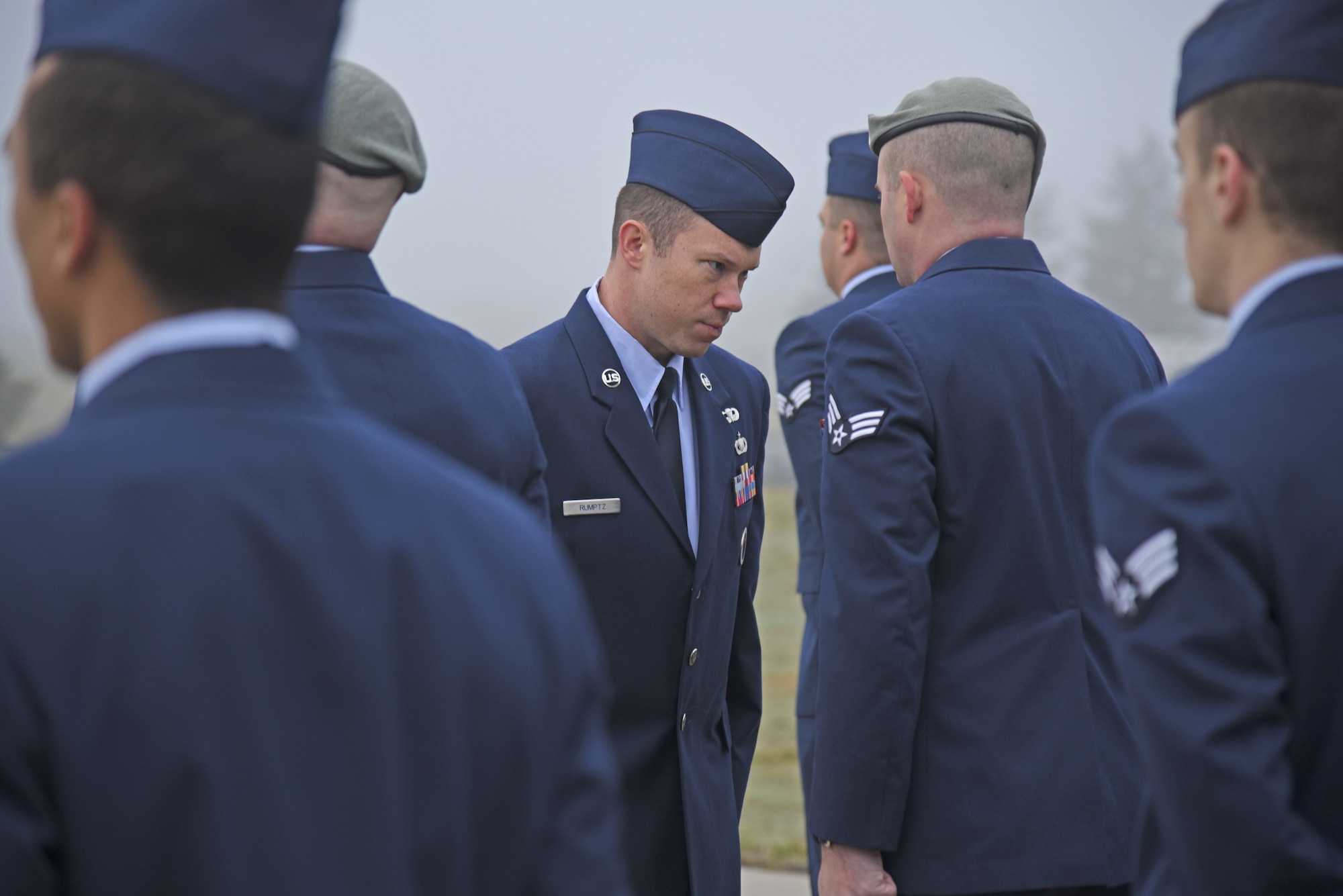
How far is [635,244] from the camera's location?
117 inches

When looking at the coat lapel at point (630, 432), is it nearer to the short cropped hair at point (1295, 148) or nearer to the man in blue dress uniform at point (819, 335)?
the man in blue dress uniform at point (819, 335)

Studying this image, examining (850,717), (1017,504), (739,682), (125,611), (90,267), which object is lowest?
(739,682)

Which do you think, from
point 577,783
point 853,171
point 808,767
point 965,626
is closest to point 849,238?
point 853,171

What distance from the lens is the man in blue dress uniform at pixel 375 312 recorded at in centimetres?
198

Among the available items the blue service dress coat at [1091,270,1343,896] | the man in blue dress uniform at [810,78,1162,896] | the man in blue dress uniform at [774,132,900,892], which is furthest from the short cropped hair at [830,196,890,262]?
the blue service dress coat at [1091,270,1343,896]

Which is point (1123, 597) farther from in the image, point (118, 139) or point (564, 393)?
point (564, 393)

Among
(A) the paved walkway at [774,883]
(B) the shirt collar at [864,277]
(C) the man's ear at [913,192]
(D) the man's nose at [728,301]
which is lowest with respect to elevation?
(A) the paved walkway at [774,883]

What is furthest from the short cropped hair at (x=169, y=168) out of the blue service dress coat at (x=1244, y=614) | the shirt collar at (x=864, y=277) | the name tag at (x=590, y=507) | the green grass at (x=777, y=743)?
the green grass at (x=777, y=743)

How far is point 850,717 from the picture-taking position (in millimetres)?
2303

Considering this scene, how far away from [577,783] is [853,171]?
3.21 m

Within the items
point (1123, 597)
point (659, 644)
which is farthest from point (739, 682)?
point (1123, 597)

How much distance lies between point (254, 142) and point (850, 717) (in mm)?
1633

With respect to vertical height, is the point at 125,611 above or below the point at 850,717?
above

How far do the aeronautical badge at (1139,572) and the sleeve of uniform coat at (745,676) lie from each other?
1622mm
